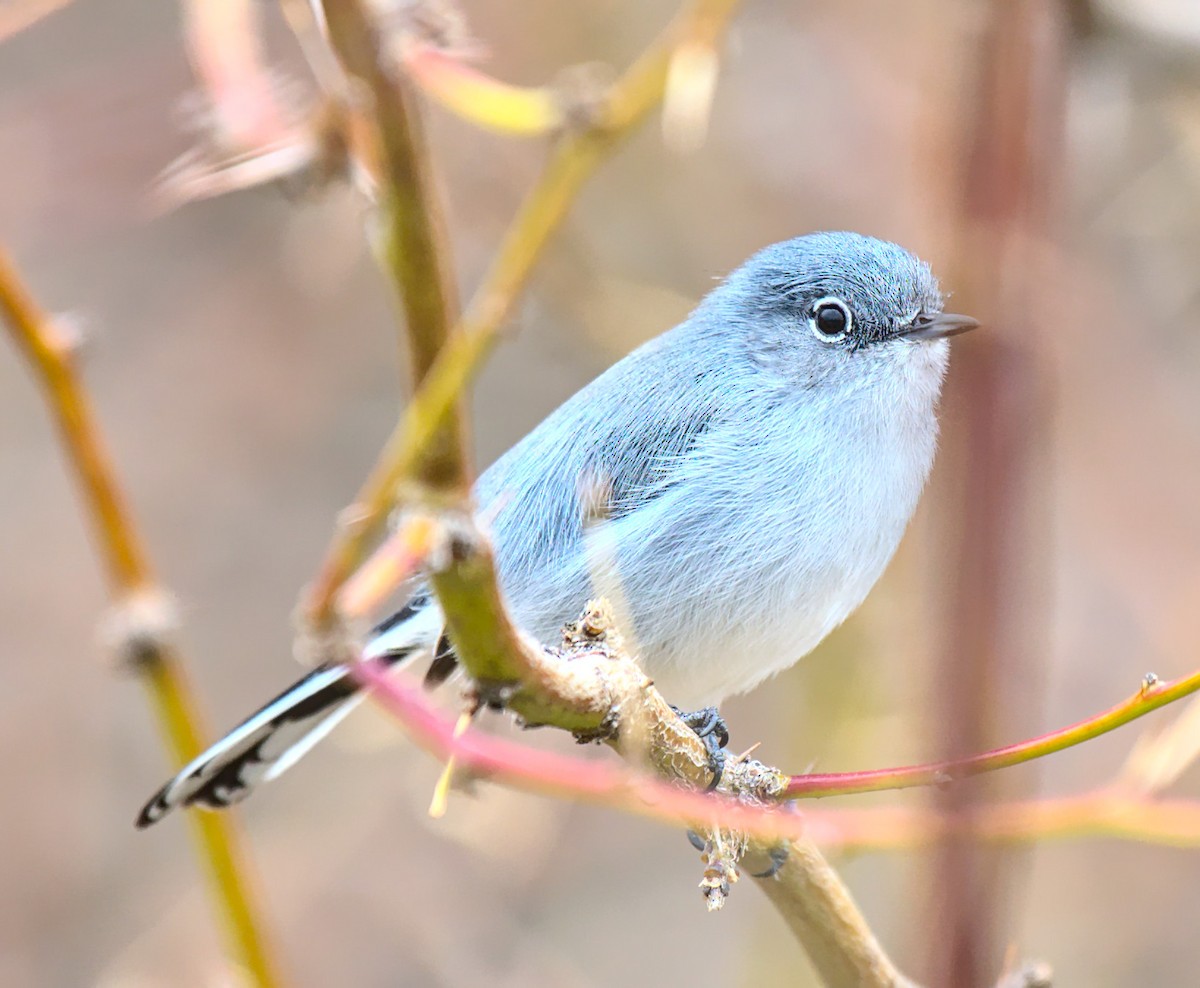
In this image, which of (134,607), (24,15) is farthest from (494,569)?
(24,15)

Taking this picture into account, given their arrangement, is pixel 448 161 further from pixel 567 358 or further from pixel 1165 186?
pixel 1165 186

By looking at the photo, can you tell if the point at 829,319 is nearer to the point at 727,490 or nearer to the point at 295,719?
the point at 727,490

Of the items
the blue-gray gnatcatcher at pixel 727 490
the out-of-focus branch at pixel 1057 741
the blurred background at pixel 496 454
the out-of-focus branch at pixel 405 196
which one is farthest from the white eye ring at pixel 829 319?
the out-of-focus branch at pixel 405 196

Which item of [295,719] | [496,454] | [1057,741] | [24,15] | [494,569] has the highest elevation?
[24,15]

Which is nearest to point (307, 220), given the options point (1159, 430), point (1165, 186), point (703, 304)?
point (703, 304)

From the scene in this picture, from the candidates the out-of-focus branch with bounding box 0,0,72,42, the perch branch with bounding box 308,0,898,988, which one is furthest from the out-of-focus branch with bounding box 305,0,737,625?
the out-of-focus branch with bounding box 0,0,72,42

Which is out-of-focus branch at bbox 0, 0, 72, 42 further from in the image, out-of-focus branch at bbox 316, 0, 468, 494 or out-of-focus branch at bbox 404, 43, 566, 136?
out-of-focus branch at bbox 316, 0, 468, 494

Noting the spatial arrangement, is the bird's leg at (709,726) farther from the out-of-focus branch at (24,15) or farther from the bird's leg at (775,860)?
the out-of-focus branch at (24,15)
